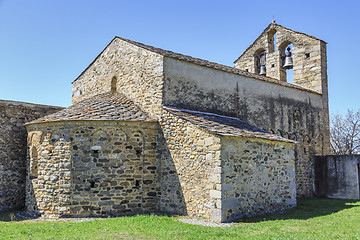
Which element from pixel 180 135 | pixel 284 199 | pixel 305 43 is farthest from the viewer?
pixel 305 43

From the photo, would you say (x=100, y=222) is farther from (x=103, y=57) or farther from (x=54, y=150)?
(x=103, y=57)

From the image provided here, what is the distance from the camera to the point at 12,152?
1098 centimetres

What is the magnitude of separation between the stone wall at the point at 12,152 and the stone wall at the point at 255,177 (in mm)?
7120

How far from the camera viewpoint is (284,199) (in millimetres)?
10086

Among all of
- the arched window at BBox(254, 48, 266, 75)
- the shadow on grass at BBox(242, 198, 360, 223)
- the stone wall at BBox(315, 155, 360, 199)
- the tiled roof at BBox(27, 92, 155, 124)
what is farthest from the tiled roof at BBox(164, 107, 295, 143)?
the arched window at BBox(254, 48, 266, 75)

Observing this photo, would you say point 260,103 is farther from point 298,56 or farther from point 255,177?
point 298,56

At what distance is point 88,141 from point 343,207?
827cm

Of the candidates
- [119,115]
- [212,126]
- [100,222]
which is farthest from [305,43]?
[100,222]

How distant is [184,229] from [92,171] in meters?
3.19

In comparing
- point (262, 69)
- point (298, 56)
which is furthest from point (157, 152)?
point (298, 56)

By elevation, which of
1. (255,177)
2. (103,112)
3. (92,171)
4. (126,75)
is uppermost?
(126,75)

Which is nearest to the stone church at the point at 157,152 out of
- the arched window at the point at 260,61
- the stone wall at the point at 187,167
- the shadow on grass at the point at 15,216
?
the stone wall at the point at 187,167

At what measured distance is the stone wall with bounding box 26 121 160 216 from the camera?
348 inches

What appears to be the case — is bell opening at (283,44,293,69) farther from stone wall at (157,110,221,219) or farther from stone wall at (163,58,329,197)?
stone wall at (157,110,221,219)
